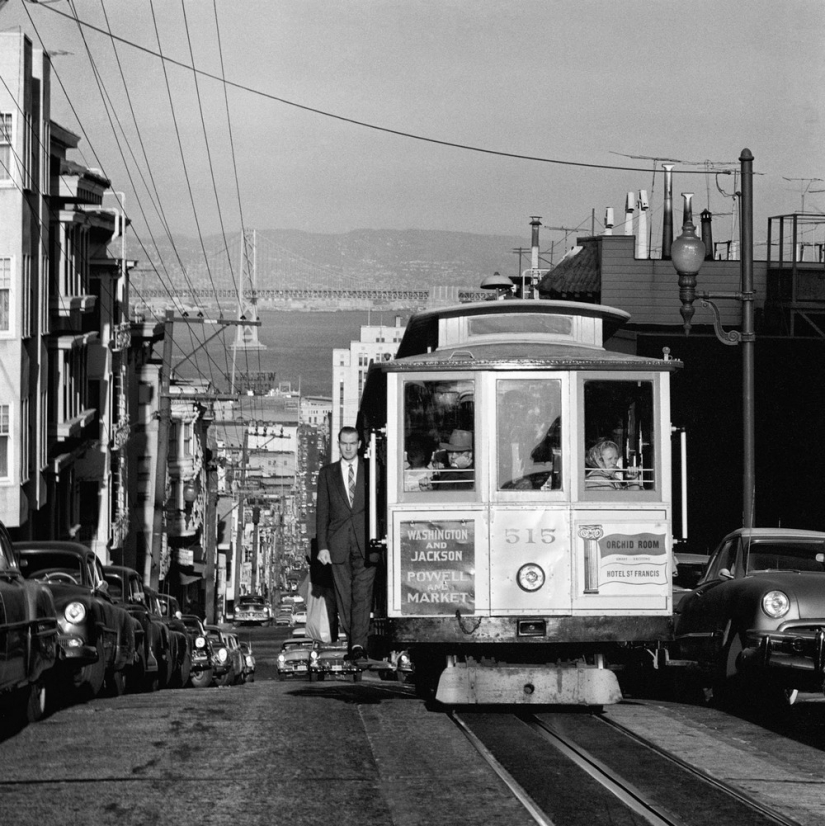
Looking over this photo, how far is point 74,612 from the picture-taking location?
13.0m

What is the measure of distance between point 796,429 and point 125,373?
80.7 ft

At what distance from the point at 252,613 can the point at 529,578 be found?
240 ft

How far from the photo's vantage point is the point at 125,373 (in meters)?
48.6

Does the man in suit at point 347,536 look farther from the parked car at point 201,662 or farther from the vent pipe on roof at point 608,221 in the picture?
the vent pipe on roof at point 608,221

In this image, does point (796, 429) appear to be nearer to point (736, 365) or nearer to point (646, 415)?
point (736, 365)

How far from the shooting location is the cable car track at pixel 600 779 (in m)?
7.46

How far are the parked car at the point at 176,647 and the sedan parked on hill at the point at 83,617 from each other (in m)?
4.47

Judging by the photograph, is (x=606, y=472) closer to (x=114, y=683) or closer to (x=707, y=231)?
(x=114, y=683)

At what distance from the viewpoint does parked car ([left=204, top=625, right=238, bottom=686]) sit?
28.8 metres

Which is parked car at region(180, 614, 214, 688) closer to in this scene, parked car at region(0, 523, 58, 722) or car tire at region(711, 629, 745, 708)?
car tire at region(711, 629, 745, 708)

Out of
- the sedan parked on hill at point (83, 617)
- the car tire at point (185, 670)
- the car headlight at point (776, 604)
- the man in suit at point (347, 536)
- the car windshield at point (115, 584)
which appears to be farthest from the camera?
the car tire at point (185, 670)

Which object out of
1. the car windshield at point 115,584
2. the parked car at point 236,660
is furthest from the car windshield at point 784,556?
the parked car at point 236,660

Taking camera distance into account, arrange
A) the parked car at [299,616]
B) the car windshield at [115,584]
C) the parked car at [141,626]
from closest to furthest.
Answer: the parked car at [141,626]
the car windshield at [115,584]
the parked car at [299,616]

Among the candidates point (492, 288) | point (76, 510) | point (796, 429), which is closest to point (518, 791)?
point (492, 288)
